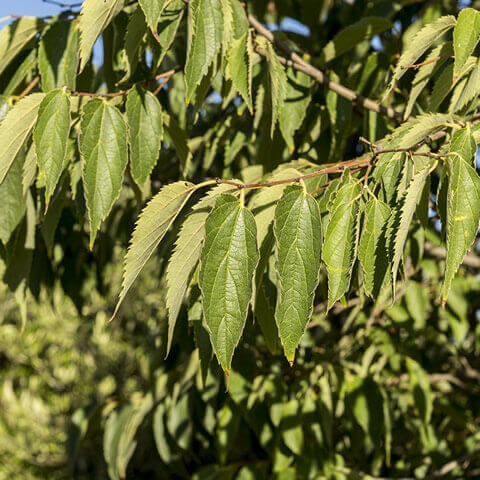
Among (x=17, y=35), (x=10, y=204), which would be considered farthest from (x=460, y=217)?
(x=17, y=35)

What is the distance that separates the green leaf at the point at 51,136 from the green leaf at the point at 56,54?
27cm

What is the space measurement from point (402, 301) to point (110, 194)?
Answer: 3.98 feet

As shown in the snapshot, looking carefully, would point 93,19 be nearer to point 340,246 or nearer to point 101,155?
point 101,155

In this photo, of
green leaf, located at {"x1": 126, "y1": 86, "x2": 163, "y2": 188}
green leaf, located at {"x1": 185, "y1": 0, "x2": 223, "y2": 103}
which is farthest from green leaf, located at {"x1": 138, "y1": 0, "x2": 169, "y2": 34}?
green leaf, located at {"x1": 126, "y1": 86, "x2": 163, "y2": 188}

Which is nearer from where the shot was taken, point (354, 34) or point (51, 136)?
point (51, 136)

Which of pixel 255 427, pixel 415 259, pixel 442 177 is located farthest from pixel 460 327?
pixel 442 177

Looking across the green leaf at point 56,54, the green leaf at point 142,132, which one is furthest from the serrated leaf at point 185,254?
the green leaf at point 56,54

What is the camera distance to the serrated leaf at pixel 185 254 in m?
0.83

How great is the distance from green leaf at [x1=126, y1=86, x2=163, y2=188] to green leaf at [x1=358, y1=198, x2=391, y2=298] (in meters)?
0.43

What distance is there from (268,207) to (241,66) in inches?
12.2

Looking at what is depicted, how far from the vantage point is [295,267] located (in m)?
0.79

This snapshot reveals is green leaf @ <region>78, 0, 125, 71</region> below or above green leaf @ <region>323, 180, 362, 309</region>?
above

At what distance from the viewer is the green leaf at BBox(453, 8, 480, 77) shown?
95 cm

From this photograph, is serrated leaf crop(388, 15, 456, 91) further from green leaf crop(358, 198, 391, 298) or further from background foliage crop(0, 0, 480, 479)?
green leaf crop(358, 198, 391, 298)
